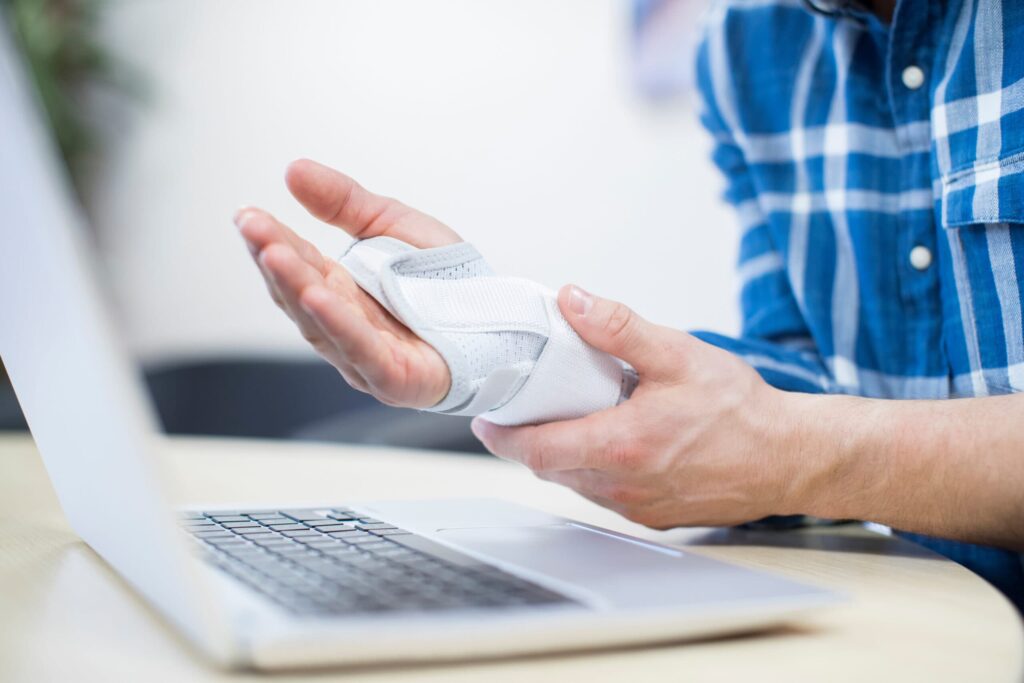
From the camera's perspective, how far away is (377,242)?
0.58 metres

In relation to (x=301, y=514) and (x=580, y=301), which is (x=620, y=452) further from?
(x=301, y=514)

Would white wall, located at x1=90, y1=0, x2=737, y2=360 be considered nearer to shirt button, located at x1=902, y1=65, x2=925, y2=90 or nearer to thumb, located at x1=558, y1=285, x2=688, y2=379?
shirt button, located at x1=902, y1=65, x2=925, y2=90

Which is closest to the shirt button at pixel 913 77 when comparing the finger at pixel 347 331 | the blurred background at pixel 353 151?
the finger at pixel 347 331

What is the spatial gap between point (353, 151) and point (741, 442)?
1.91 meters

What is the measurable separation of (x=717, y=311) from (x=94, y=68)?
1.93 meters

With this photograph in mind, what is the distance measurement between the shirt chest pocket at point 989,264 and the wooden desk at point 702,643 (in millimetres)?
189

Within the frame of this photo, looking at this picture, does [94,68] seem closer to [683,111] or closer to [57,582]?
[683,111]

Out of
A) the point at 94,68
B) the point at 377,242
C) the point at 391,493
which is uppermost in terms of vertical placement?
the point at 94,68

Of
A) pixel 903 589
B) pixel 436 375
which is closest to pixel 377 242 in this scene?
pixel 436 375

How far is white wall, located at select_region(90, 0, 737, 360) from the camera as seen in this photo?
76.9 inches

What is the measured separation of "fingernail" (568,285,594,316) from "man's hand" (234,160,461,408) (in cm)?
11

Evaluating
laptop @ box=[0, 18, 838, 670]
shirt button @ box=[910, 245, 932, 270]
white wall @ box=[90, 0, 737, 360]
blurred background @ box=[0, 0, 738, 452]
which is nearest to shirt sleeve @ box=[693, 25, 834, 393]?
shirt button @ box=[910, 245, 932, 270]

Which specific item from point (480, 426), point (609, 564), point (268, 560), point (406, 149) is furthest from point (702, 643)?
point (406, 149)

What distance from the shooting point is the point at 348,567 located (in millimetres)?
400
